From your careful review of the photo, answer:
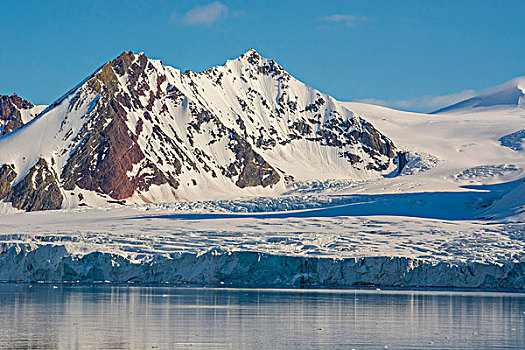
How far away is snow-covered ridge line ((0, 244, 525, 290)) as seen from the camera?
55.4 metres

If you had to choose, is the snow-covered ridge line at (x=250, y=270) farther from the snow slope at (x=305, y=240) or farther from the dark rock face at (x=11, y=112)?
the dark rock face at (x=11, y=112)

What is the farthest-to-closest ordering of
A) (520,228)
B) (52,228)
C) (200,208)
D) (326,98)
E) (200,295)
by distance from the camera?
(326,98) → (200,208) → (52,228) → (520,228) → (200,295)

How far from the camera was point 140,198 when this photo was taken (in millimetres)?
129500

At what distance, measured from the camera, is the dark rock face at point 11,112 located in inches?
6289

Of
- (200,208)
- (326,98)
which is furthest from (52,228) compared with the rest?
(326,98)

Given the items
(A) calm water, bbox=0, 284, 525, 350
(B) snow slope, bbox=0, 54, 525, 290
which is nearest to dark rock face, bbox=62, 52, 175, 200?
(B) snow slope, bbox=0, 54, 525, 290

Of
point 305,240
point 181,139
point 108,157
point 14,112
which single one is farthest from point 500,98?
point 305,240

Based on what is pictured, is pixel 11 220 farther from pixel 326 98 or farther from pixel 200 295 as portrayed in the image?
pixel 326 98

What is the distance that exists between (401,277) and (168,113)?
304 feet

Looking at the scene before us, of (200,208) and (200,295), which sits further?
(200,208)

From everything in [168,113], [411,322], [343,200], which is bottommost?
[411,322]

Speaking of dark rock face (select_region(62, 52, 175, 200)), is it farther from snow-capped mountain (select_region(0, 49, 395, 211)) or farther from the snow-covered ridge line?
the snow-covered ridge line

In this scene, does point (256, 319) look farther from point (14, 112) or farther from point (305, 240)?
point (14, 112)

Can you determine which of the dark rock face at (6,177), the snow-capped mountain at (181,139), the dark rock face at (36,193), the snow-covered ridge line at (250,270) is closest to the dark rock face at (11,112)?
the snow-capped mountain at (181,139)
